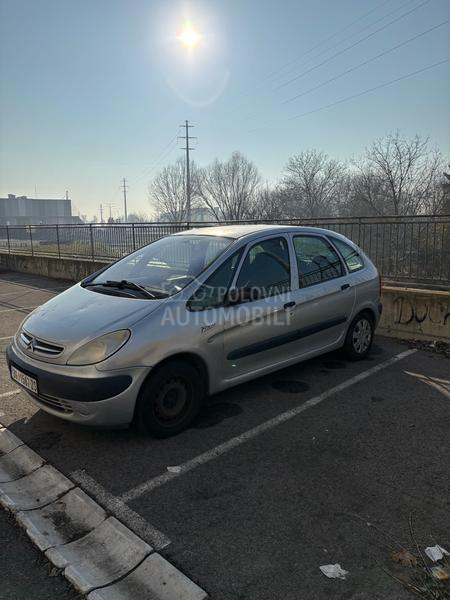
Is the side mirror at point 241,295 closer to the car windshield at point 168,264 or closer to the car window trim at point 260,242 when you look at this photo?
the car window trim at point 260,242

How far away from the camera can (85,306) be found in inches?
146

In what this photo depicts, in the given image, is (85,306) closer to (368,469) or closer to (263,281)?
(263,281)

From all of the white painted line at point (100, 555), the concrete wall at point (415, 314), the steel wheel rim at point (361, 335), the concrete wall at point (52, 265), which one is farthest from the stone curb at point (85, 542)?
the concrete wall at point (52, 265)

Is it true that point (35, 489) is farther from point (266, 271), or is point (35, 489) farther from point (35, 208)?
point (35, 208)

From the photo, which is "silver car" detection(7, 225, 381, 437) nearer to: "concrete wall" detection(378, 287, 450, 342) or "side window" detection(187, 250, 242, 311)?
"side window" detection(187, 250, 242, 311)

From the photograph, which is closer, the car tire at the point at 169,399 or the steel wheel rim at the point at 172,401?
the car tire at the point at 169,399

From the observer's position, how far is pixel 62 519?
104 inches

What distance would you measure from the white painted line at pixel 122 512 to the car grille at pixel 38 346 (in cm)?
88

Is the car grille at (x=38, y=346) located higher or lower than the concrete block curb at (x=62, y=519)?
higher

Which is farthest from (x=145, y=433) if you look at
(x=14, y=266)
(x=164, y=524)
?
(x=14, y=266)

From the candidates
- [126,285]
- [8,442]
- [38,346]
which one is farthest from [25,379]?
[126,285]

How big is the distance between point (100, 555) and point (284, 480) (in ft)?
4.05

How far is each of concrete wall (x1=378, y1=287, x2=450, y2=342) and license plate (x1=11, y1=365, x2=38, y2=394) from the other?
5.02m

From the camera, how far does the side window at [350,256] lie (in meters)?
5.20
